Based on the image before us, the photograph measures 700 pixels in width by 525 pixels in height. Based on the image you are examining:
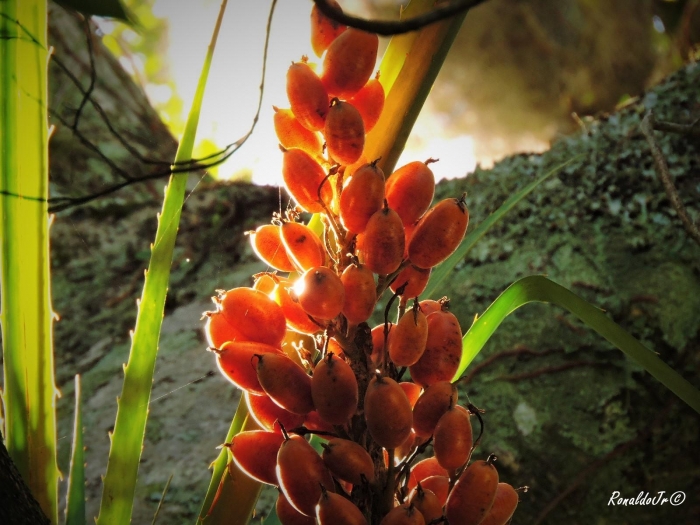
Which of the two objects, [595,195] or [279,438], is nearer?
[279,438]

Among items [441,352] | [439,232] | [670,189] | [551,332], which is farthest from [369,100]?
[551,332]

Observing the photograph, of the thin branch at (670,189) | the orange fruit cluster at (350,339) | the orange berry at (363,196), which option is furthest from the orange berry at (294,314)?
the thin branch at (670,189)

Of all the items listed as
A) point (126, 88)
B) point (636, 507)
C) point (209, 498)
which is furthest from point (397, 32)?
point (126, 88)

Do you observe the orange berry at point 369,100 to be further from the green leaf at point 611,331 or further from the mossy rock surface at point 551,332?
the mossy rock surface at point 551,332

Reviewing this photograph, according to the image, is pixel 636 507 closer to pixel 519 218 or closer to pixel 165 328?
pixel 519 218

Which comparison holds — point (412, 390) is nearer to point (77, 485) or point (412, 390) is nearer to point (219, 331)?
point (219, 331)

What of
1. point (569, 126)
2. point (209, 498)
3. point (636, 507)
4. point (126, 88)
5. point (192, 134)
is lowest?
point (209, 498)

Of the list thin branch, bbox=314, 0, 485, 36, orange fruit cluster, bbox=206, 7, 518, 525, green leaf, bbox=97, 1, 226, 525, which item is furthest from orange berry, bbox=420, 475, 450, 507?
thin branch, bbox=314, 0, 485, 36
